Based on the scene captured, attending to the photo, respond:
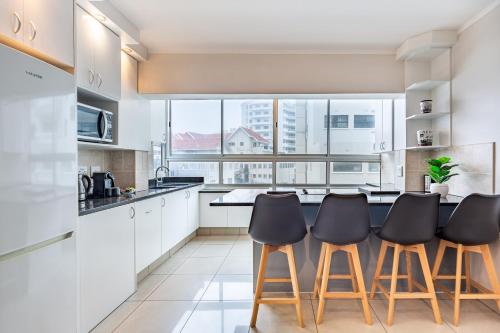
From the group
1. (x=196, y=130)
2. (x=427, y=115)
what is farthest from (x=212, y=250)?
(x=427, y=115)

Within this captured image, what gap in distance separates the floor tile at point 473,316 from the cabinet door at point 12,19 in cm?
346

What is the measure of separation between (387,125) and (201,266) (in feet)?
11.2

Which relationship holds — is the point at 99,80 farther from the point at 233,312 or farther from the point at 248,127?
the point at 248,127

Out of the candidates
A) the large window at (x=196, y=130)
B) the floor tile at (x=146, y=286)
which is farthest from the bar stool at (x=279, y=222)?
the large window at (x=196, y=130)

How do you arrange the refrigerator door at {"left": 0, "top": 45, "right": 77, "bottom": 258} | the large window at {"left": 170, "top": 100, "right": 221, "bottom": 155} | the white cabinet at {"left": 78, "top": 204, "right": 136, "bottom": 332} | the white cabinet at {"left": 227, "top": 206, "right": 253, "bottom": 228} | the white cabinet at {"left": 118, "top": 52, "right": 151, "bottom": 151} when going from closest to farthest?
the refrigerator door at {"left": 0, "top": 45, "right": 77, "bottom": 258}
the white cabinet at {"left": 78, "top": 204, "right": 136, "bottom": 332}
the white cabinet at {"left": 118, "top": 52, "right": 151, "bottom": 151}
the white cabinet at {"left": 227, "top": 206, "right": 253, "bottom": 228}
the large window at {"left": 170, "top": 100, "right": 221, "bottom": 155}

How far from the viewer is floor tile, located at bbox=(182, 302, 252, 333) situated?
2.38m

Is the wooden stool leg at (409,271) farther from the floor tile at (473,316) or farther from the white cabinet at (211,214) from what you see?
the white cabinet at (211,214)

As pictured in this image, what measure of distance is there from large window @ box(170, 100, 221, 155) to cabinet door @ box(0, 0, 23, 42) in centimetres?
391

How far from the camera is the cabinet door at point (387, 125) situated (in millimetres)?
4771

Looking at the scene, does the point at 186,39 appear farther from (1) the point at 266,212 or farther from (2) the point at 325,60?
(1) the point at 266,212

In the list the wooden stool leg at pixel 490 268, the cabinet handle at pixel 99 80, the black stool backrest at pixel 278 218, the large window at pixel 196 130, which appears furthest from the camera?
the large window at pixel 196 130

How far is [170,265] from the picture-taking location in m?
3.86

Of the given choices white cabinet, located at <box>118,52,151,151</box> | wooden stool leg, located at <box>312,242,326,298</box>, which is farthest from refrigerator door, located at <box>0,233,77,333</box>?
wooden stool leg, located at <box>312,242,326,298</box>

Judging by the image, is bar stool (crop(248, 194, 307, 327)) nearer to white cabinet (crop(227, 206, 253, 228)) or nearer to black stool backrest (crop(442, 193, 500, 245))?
black stool backrest (crop(442, 193, 500, 245))
